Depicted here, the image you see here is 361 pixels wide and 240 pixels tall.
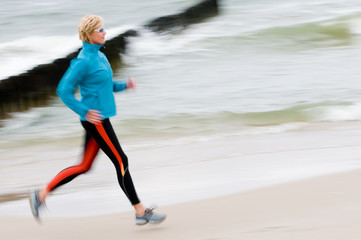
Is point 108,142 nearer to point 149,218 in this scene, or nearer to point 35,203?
point 149,218

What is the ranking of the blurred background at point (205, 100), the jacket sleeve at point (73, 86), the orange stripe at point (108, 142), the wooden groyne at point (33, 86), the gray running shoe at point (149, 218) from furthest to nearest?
1. the wooden groyne at point (33, 86)
2. the blurred background at point (205, 100)
3. the gray running shoe at point (149, 218)
4. the orange stripe at point (108, 142)
5. the jacket sleeve at point (73, 86)

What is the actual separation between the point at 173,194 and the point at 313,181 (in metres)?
1.16

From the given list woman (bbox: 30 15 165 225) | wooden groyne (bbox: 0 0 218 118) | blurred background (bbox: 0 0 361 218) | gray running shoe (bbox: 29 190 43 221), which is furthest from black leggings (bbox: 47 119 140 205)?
wooden groyne (bbox: 0 0 218 118)

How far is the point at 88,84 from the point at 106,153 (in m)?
0.47

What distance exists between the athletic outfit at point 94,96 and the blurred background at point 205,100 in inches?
35.0

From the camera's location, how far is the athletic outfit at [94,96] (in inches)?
155

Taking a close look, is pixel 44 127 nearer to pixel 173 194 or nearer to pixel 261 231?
pixel 173 194

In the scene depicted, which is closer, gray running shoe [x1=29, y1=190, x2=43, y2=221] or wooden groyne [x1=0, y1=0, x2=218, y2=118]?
gray running shoe [x1=29, y1=190, x2=43, y2=221]

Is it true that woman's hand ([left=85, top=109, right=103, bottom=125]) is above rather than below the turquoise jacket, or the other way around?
below

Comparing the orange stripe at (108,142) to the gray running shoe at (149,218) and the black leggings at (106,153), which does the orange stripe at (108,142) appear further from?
the gray running shoe at (149,218)

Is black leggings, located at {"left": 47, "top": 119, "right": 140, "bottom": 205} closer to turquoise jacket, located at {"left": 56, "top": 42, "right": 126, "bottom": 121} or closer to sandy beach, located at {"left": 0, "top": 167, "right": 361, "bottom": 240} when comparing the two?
turquoise jacket, located at {"left": 56, "top": 42, "right": 126, "bottom": 121}

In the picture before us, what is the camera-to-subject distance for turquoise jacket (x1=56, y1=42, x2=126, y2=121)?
3924mm

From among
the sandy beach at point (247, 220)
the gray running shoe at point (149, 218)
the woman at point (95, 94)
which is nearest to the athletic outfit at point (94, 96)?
the woman at point (95, 94)

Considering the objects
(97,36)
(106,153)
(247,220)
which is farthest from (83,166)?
(247,220)
